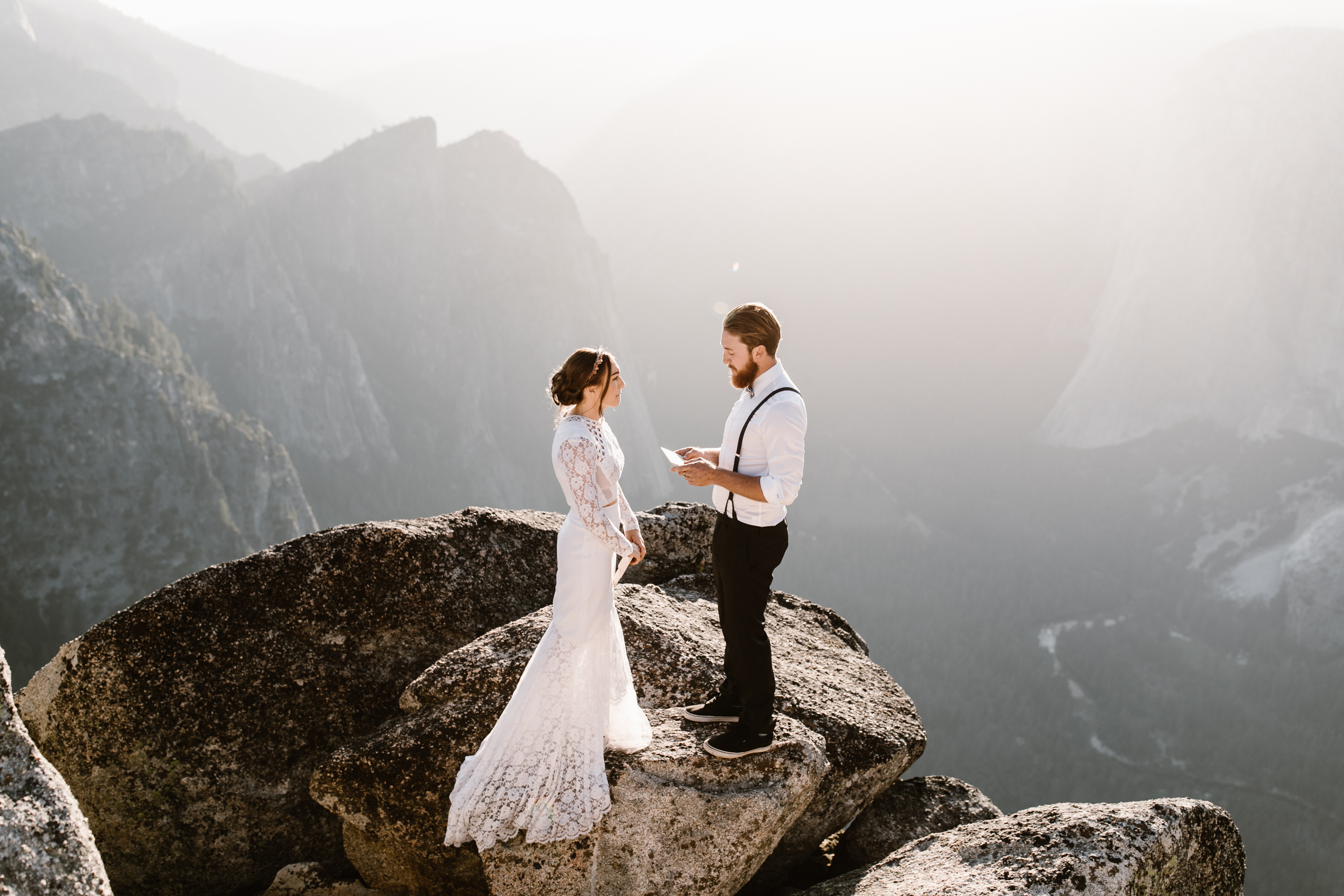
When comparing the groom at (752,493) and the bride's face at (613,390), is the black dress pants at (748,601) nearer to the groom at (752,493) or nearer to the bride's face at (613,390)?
the groom at (752,493)

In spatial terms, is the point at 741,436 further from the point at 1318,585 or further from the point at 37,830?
the point at 1318,585

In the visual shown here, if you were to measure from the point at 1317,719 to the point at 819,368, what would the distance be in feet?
280

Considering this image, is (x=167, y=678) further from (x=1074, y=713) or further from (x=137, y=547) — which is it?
(x=1074, y=713)

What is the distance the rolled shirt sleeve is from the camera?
431 cm

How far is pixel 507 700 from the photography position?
17.8 ft

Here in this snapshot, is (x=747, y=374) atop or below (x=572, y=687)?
atop

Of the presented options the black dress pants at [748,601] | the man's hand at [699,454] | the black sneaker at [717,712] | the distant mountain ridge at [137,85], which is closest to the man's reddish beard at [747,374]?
the man's hand at [699,454]

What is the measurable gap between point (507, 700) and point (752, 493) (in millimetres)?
2413

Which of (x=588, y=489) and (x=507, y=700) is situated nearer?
(x=588, y=489)

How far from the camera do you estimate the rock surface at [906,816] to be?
234 inches

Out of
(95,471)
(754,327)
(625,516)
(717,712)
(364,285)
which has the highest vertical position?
(364,285)

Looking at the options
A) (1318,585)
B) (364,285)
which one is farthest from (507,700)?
(364,285)

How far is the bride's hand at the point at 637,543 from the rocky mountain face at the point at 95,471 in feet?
172

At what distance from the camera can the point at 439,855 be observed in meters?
5.13
